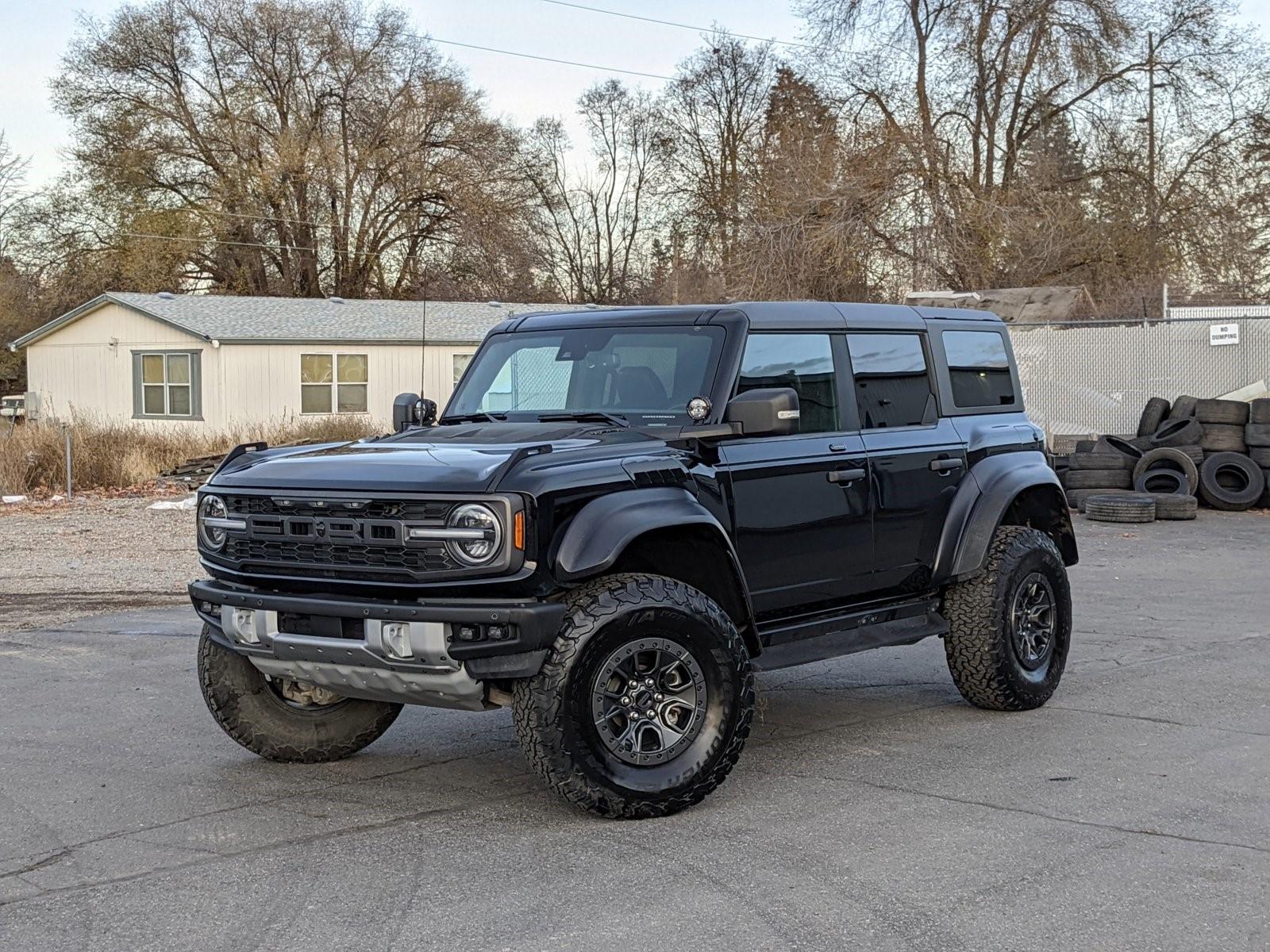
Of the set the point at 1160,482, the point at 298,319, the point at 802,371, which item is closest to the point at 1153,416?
the point at 1160,482

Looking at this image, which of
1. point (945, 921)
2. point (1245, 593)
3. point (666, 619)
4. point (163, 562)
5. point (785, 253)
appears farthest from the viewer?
point (785, 253)

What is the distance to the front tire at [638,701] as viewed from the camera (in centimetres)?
524

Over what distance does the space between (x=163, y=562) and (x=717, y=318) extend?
30.3 ft

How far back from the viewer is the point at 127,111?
4966cm

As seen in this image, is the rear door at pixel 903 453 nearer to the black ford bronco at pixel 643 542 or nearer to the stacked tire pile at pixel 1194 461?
the black ford bronco at pixel 643 542

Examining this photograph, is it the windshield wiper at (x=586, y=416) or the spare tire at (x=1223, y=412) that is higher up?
the windshield wiper at (x=586, y=416)

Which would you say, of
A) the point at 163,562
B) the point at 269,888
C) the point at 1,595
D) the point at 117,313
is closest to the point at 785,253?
the point at 117,313

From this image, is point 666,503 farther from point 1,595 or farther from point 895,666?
point 1,595

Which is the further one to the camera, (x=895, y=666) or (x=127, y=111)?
(x=127, y=111)

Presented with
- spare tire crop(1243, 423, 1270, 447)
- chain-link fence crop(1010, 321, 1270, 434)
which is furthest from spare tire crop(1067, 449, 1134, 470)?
chain-link fence crop(1010, 321, 1270, 434)

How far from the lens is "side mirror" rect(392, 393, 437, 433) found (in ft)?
23.7

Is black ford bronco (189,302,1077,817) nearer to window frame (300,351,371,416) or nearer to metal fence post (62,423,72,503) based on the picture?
metal fence post (62,423,72,503)

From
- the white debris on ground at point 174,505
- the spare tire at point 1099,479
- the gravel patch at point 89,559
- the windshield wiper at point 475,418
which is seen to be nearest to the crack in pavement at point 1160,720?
the windshield wiper at point 475,418

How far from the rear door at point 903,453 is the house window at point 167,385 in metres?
28.3
